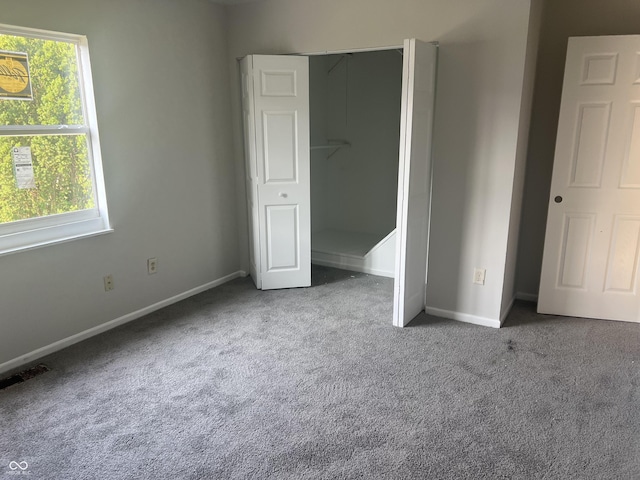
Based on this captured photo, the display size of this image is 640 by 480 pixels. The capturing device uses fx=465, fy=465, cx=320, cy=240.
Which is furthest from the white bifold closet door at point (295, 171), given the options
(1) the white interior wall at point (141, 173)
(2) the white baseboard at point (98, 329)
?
(2) the white baseboard at point (98, 329)

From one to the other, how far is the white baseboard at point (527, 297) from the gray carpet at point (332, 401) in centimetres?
38

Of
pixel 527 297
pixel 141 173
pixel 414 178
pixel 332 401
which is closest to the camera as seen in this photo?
pixel 332 401

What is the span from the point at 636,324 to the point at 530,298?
76 cm

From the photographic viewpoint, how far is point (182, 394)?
2.59m

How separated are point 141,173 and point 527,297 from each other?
3297 mm

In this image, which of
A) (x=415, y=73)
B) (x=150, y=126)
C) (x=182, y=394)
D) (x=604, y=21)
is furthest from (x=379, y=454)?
(x=604, y=21)

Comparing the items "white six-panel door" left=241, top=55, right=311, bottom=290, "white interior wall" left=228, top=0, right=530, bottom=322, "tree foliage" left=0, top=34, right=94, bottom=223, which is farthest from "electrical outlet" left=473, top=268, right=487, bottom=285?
"tree foliage" left=0, top=34, right=94, bottom=223

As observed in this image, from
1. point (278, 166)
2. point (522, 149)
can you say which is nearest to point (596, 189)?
point (522, 149)

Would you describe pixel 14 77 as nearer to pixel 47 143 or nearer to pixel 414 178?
pixel 47 143

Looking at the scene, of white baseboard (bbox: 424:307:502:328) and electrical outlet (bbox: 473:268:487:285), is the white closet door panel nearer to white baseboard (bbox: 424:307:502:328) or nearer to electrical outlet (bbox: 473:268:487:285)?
white baseboard (bbox: 424:307:502:328)

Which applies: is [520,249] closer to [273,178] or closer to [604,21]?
[604,21]

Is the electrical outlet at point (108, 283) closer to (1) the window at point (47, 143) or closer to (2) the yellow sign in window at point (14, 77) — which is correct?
(1) the window at point (47, 143)

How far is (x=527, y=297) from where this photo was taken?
394cm

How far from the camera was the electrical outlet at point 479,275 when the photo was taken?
11.2ft
